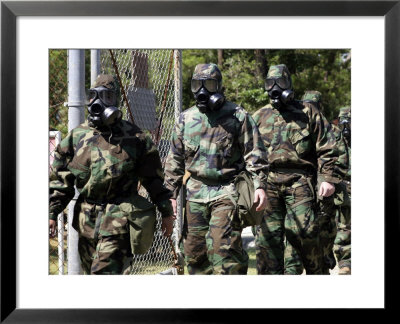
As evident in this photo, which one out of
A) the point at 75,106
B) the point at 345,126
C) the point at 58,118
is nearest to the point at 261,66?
the point at 345,126

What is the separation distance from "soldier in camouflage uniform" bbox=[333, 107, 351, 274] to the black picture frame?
340cm

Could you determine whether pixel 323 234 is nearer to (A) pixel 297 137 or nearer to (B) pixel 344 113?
(A) pixel 297 137

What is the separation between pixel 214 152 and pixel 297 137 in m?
1.44

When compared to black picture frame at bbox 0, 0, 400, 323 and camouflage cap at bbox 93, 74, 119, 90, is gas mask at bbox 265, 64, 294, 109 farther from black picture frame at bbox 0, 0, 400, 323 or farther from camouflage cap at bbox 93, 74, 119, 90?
black picture frame at bbox 0, 0, 400, 323

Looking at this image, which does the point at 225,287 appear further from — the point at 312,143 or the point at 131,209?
the point at 312,143

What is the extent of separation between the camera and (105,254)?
328 inches

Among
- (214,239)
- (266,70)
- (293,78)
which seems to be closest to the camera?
(214,239)

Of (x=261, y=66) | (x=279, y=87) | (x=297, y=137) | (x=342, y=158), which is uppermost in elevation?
(x=261, y=66)

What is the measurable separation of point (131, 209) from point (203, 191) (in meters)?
0.96

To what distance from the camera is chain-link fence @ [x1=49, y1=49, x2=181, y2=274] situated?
10.3 metres

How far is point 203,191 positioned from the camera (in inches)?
360

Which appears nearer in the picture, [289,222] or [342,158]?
[289,222]
